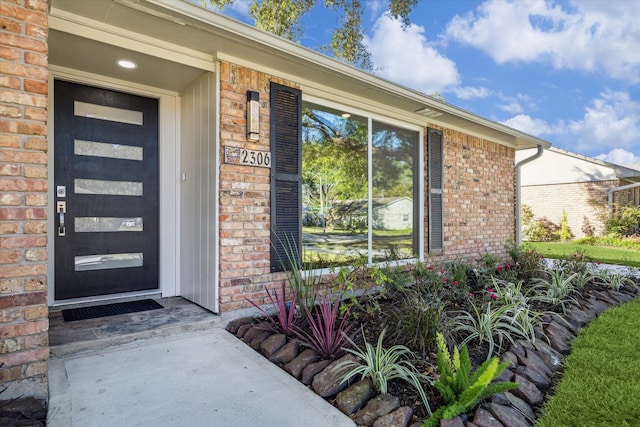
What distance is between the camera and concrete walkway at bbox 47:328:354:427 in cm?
189

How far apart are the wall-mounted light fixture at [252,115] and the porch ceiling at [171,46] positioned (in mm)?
339

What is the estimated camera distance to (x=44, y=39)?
2113 mm

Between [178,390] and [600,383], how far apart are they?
2542 mm

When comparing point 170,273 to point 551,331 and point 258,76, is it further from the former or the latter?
point 551,331

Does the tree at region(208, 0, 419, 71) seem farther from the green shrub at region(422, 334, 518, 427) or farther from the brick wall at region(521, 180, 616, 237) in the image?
the green shrub at region(422, 334, 518, 427)

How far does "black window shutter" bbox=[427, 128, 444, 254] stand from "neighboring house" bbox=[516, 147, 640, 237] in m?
9.24

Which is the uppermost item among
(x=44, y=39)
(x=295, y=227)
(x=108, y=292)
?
(x=44, y=39)

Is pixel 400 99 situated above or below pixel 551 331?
above

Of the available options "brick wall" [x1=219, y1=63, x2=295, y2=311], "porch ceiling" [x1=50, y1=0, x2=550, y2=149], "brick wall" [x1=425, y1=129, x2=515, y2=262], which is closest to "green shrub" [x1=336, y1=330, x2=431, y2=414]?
"brick wall" [x1=219, y1=63, x2=295, y2=311]

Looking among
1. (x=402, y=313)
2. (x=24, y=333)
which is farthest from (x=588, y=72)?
(x=24, y=333)

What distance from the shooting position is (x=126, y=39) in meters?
2.91

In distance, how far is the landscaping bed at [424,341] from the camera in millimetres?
2002

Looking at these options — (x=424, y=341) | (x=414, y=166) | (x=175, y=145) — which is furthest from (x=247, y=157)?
(x=414, y=166)

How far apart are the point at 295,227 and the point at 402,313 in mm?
1438
